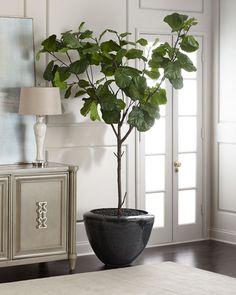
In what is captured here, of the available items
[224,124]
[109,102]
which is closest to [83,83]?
[109,102]

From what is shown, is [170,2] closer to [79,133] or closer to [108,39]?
[108,39]

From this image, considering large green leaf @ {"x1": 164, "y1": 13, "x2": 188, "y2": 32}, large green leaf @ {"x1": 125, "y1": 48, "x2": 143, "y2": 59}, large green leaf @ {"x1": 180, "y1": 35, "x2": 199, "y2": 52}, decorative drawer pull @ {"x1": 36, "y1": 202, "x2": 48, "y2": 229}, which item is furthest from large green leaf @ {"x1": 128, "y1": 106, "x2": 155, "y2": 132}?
decorative drawer pull @ {"x1": 36, "y1": 202, "x2": 48, "y2": 229}

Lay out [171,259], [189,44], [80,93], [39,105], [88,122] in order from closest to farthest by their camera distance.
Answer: [39,105] < [189,44] < [80,93] < [171,259] < [88,122]

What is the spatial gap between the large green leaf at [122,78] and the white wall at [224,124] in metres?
1.67

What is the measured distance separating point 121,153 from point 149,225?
0.91 m

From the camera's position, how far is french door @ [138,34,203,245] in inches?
295

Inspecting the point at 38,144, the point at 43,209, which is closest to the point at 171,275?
the point at 43,209

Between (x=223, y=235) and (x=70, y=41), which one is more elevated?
(x=70, y=41)

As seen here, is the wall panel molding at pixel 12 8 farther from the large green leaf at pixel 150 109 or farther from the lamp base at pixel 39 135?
the large green leaf at pixel 150 109

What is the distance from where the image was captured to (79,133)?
6988mm

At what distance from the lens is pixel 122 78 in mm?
6363

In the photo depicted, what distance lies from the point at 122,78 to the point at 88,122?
828 mm

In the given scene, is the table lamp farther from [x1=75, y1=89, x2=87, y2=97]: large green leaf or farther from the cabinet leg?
the cabinet leg

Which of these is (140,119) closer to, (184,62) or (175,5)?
(184,62)
